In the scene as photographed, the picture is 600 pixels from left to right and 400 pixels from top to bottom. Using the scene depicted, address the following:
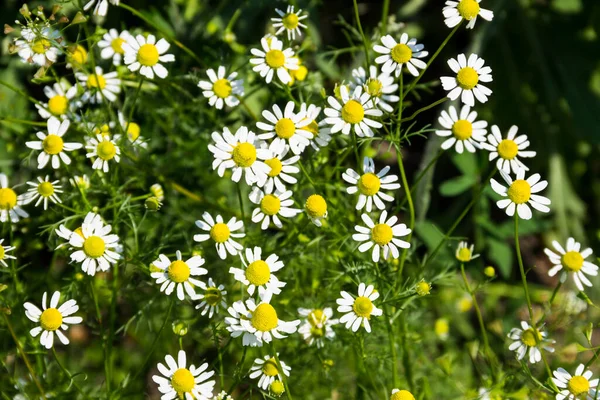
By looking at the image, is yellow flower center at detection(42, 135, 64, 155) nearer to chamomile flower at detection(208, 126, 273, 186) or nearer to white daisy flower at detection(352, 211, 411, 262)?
chamomile flower at detection(208, 126, 273, 186)

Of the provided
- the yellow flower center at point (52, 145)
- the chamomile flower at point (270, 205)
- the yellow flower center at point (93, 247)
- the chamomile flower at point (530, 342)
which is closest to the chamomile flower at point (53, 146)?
the yellow flower center at point (52, 145)

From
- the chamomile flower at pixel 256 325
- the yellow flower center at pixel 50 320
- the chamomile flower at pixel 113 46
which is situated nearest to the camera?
the chamomile flower at pixel 256 325

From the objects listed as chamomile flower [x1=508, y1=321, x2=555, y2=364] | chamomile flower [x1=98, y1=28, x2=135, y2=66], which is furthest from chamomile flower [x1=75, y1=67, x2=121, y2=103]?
chamomile flower [x1=508, y1=321, x2=555, y2=364]

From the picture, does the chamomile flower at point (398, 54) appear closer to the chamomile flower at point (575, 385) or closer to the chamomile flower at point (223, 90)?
the chamomile flower at point (223, 90)

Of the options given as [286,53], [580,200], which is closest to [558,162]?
[580,200]

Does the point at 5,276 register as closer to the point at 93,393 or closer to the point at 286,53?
the point at 93,393

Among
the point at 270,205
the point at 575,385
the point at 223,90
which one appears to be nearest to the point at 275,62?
the point at 223,90
